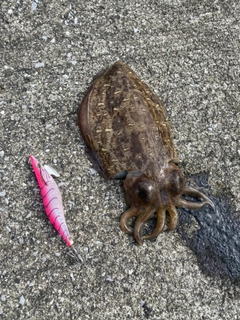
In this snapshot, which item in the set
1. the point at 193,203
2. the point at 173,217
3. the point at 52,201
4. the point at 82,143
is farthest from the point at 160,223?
the point at 82,143

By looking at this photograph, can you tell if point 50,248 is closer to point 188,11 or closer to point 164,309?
point 164,309

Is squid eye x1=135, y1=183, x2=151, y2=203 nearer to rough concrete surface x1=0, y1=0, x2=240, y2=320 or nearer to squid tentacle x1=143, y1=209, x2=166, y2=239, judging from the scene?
squid tentacle x1=143, y1=209, x2=166, y2=239

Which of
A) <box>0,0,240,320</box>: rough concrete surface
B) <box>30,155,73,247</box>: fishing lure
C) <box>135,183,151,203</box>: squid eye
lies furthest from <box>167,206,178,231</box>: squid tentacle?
<box>30,155,73,247</box>: fishing lure

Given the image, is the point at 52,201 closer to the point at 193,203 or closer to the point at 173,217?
the point at 173,217

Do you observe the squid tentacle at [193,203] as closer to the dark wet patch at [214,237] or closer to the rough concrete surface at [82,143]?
the dark wet patch at [214,237]

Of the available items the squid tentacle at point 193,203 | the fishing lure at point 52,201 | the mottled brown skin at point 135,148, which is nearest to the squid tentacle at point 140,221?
the mottled brown skin at point 135,148
